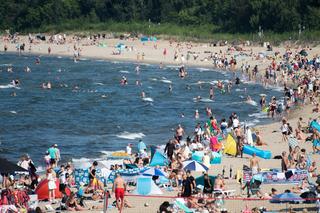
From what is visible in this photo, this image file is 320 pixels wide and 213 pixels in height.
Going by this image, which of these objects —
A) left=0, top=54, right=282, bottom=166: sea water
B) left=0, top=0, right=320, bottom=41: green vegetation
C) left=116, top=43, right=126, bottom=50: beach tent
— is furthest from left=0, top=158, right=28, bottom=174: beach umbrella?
left=116, top=43, right=126, bottom=50: beach tent

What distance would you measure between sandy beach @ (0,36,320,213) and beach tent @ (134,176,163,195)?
9.2 inches

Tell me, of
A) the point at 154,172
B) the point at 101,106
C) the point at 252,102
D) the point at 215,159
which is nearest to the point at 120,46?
the point at 101,106

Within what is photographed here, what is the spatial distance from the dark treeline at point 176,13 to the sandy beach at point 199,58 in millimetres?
7142

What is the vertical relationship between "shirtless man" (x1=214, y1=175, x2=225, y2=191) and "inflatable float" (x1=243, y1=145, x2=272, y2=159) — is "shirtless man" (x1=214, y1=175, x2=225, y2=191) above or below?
above

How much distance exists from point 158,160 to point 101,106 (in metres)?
24.1

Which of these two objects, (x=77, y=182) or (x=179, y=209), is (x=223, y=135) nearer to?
(x=77, y=182)

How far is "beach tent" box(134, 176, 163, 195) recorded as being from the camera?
947 inches

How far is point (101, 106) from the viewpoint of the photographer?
5219cm

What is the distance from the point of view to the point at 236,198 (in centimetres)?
2297

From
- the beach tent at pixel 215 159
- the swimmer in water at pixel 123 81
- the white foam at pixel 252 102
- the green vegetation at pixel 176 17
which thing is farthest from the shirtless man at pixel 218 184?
the green vegetation at pixel 176 17

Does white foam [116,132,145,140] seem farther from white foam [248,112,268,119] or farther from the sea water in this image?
white foam [248,112,268,119]

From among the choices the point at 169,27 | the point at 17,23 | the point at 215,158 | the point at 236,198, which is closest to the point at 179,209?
the point at 236,198

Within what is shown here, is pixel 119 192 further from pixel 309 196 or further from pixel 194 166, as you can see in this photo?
pixel 309 196

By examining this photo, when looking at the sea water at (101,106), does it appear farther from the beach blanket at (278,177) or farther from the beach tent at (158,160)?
the beach blanket at (278,177)
